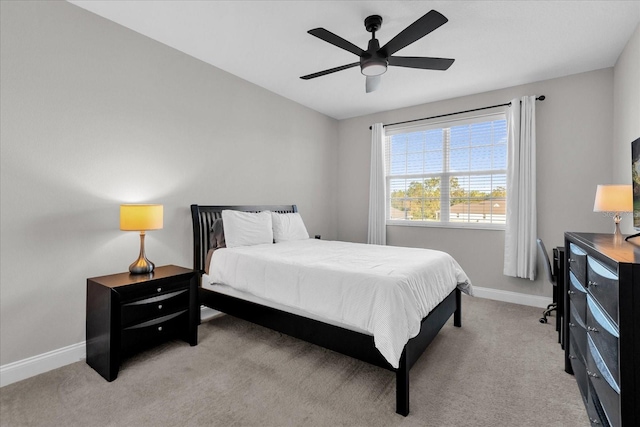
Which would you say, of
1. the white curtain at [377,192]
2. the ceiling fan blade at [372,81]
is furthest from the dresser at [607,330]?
the white curtain at [377,192]

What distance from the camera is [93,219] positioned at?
259cm

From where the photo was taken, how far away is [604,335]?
1362 millimetres

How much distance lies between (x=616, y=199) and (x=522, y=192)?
156cm

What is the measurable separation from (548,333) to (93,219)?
4.33m

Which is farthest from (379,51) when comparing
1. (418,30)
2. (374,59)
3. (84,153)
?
(84,153)

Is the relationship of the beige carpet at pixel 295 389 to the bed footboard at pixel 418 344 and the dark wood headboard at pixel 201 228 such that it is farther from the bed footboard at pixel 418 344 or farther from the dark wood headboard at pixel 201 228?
the dark wood headboard at pixel 201 228

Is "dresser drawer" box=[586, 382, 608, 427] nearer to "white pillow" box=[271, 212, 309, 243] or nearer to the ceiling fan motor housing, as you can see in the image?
the ceiling fan motor housing

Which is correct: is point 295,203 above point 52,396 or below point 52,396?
above

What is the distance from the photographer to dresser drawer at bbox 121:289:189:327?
7.50 feet

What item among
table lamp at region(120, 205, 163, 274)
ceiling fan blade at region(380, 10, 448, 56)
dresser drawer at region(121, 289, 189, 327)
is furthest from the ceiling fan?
dresser drawer at region(121, 289, 189, 327)

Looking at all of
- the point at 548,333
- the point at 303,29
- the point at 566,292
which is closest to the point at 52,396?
the point at 303,29

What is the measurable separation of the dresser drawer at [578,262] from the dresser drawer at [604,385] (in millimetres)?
370

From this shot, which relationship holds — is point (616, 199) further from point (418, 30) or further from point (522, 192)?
point (418, 30)

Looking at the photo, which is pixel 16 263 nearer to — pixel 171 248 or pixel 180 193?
pixel 171 248
